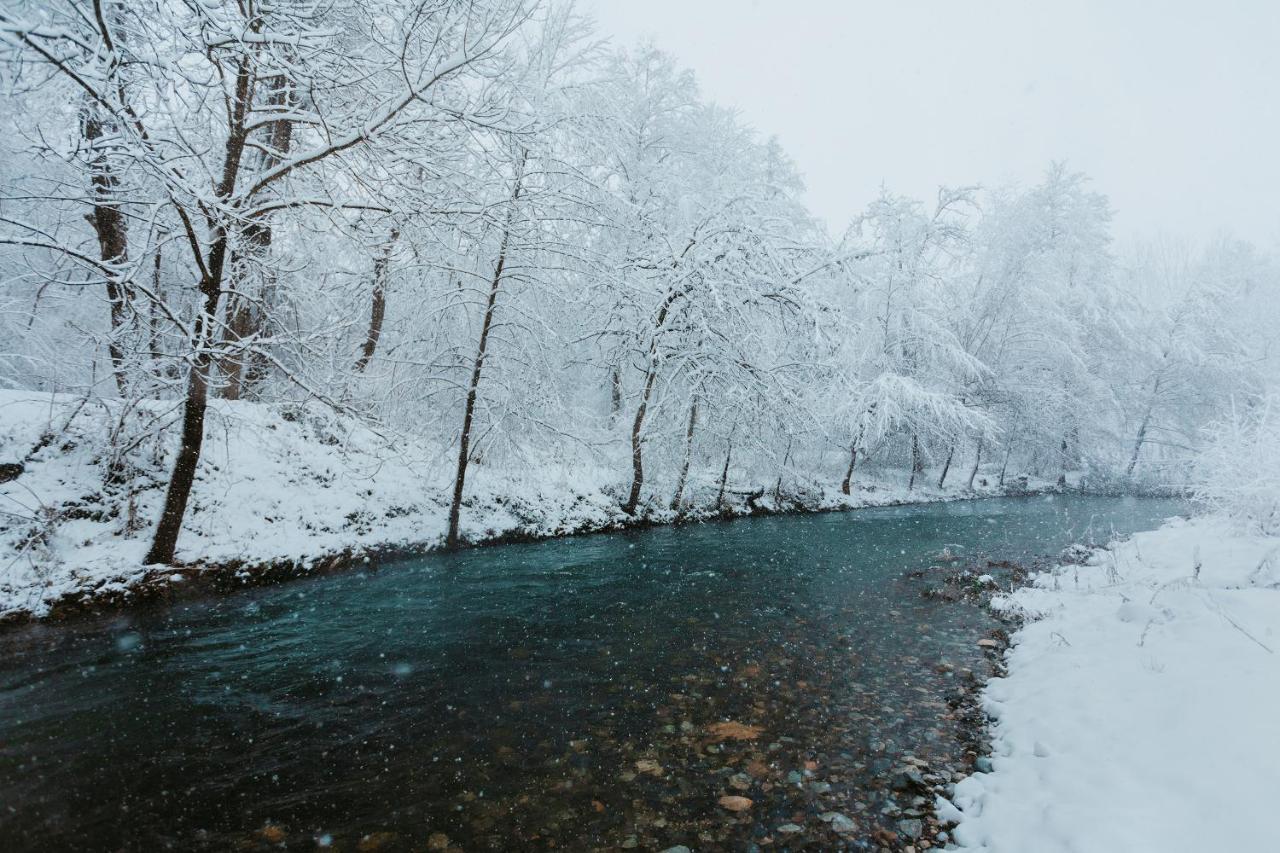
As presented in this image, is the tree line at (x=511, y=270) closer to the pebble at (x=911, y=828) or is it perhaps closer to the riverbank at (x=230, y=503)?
the riverbank at (x=230, y=503)

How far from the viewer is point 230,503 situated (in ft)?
33.6

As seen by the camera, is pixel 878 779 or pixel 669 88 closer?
pixel 878 779

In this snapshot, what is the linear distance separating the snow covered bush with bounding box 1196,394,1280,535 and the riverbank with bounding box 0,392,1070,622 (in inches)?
497

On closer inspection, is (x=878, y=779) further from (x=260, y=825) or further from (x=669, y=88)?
(x=669, y=88)

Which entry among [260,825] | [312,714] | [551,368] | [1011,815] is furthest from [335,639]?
[1011,815]

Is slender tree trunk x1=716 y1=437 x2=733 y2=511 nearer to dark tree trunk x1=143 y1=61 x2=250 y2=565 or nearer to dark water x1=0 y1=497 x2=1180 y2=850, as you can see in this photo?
dark water x1=0 y1=497 x2=1180 y2=850

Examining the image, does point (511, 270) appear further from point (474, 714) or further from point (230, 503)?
point (474, 714)

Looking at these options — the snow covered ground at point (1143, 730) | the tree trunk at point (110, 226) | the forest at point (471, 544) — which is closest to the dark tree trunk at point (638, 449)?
the forest at point (471, 544)

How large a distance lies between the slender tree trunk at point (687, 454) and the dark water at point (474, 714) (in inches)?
264

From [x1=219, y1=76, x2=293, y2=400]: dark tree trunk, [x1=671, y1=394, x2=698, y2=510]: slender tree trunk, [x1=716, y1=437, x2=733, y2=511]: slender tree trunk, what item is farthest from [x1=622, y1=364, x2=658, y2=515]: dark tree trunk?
[x1=219, y1=76, x2=293, y2=400]: dark tree trunk

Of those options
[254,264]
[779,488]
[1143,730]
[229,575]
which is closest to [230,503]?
[229,575]

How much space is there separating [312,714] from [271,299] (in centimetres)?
1043

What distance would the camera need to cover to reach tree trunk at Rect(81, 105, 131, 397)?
6.23m

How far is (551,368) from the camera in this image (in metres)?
12.5
